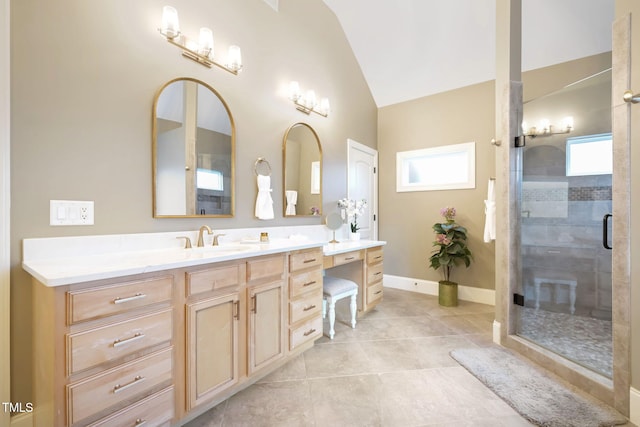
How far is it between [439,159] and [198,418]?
376cm

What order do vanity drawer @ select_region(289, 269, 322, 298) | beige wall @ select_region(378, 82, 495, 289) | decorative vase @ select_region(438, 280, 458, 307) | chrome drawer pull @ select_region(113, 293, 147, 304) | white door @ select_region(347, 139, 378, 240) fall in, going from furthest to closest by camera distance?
1. white door @ select_region(347, 139, 378, 240)
2. beige wall @ select_region(378, 82, 495, 289)
3. decorative vase @ select_region(438, 280, 458, 307)
4. vanity drawer @ select_region(289, 269, 322, 298)
5. chrome drawer pull @ select_region(113, 293, 147, 304)

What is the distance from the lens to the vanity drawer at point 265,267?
1708mm

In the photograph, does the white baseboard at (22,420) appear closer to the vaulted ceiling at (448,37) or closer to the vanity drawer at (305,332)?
the vanity drawer at (305,332)

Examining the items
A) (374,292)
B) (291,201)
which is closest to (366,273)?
(374,292)

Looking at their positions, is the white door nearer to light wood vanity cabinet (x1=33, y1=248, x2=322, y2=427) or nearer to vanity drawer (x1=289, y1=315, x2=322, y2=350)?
vanity drawer (x1=289, y1=315, x2=322, y2=350)

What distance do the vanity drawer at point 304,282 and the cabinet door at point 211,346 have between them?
47 cm

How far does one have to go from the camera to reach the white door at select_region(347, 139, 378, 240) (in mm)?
3735

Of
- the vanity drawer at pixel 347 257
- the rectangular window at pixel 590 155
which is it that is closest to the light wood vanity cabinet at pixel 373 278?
the vanity drawer at pixel 347 257

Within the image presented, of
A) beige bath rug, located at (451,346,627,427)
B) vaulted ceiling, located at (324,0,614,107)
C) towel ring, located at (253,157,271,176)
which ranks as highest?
vaulted ceiling, located at (324,0,614,107)

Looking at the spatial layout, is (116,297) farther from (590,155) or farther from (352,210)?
(590,155)

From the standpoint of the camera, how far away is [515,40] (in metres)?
2.33

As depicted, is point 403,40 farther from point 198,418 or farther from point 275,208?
point 198,418

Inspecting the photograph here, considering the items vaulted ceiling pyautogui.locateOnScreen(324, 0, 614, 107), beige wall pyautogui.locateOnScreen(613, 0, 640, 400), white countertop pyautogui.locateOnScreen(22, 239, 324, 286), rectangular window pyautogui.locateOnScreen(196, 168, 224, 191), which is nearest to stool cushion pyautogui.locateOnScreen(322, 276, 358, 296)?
white countertop pyautogui.locateOnScreen(22, 239, 324, 286)

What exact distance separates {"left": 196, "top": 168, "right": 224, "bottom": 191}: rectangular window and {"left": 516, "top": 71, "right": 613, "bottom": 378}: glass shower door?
8.28 feet
